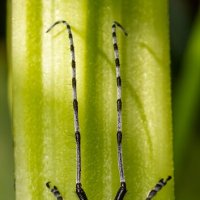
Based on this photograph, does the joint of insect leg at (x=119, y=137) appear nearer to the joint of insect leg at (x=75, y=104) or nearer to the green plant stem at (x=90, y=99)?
the green plant stem at (x=90, y=99)

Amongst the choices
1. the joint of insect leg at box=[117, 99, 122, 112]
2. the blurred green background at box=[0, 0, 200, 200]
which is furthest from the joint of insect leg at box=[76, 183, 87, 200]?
the blurred green background at box=[0, 0, 200, 200]

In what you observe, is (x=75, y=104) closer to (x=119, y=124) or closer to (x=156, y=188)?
(x=119, y=124)

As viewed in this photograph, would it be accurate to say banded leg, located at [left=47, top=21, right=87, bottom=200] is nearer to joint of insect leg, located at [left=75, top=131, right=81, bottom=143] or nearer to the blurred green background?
joint of insect leg, located at [left=75, top=131, right=81, bottom=143]

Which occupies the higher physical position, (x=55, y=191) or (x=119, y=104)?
(x=119, y=104)

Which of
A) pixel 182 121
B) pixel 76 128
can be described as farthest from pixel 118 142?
pixel 182 121

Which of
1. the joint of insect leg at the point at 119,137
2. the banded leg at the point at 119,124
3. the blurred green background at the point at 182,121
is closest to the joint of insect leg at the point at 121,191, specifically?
the banded leg at the point at 119,124

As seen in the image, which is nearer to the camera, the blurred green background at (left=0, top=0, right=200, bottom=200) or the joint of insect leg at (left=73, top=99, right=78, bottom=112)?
the joint of insect leg at (left=73, top=99, right=78, bottom=112)

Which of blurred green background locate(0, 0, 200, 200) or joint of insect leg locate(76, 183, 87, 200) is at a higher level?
blurred green background locate(0, 0, 200, 200)
